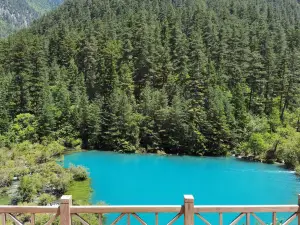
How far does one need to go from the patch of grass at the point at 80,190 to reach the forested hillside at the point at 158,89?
50.7 feet

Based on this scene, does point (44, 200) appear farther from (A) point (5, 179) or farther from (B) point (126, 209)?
(B) point (126, 209)

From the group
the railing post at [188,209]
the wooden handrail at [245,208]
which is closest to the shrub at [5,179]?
the railing post at [188,209]

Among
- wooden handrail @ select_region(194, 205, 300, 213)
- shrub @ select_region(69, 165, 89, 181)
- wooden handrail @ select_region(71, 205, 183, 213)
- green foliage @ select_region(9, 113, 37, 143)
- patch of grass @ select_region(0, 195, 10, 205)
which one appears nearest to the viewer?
wooden handrail @ select_region(71, 205, 183, 213)

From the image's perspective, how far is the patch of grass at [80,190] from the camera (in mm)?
24188

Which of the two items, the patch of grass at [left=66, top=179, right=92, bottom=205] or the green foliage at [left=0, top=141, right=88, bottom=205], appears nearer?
the green foliage at [left=0, top=141, right=88, bottom=205]

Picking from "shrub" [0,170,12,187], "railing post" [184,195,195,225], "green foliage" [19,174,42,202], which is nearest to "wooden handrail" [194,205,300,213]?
"railing post" [184,195,195,225]

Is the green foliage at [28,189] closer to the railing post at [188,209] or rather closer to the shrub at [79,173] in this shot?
the shrub at [79,173]

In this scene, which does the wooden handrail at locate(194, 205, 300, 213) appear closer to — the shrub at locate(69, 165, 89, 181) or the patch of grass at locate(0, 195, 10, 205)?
the patch of grass at locate(0, 195, 10, 205)

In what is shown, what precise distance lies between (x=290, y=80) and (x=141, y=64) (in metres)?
20.7

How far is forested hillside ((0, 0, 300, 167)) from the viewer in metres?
42.7

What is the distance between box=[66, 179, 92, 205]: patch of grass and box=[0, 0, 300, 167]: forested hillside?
15.5 m

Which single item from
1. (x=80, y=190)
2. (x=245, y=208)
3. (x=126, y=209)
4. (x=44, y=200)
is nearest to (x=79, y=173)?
(x=80, y=190)

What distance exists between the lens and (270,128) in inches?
1722

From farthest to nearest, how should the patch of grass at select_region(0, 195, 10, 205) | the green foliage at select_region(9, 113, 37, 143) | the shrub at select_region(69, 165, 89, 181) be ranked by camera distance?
the green foliage at select_region(9, 113, 37, 143) < the shrub at select_region(69, 165, 89, 181) < the patch of grass at select_region(0, 195, 10, 205)
